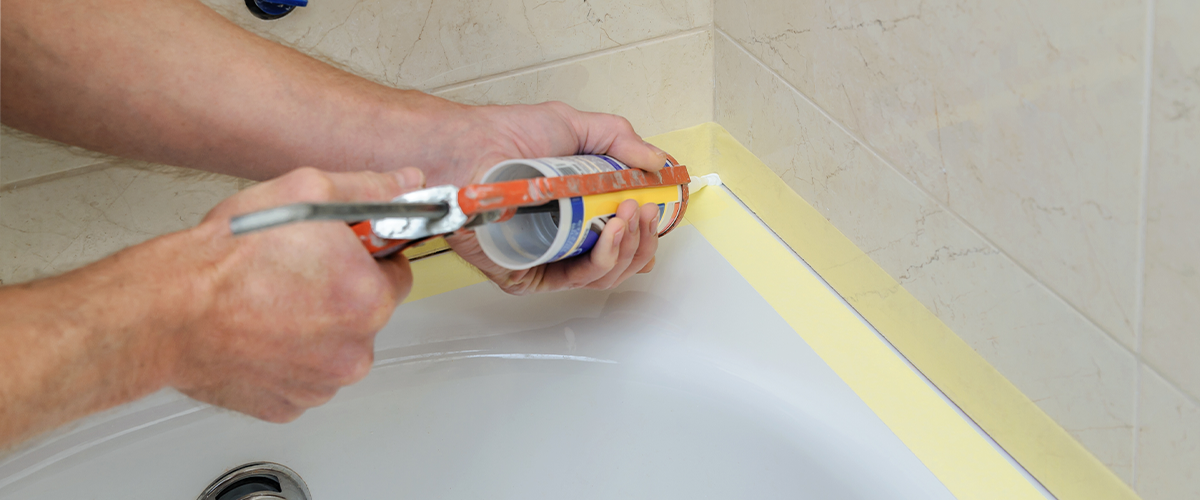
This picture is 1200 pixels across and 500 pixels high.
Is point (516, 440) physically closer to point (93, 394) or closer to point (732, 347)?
point (732, 347)

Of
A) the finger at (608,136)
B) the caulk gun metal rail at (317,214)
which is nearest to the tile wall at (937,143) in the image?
the finger at (608,136)

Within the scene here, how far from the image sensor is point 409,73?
75cm

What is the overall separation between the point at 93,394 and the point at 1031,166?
550 millimetres

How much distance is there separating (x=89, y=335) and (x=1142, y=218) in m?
0.56

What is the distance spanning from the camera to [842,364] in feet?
2.20

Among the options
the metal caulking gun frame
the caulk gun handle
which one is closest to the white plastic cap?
the metal caulking gun frame

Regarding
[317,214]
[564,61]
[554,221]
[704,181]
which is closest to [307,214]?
[317,214]

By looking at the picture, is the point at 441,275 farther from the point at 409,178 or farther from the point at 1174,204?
the point at 1174,204

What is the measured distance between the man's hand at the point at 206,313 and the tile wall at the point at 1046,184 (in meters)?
0.36

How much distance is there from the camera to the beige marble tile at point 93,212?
68 cm

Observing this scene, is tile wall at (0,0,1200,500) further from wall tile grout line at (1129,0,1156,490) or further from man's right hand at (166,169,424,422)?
man's right hand at (166,169,424,422)

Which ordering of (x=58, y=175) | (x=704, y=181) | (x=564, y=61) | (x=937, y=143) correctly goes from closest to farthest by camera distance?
(x=937, y=143) → (x=58, y=175) → (x=564, y=61) → (x=704, y=181)

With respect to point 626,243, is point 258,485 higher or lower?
lower

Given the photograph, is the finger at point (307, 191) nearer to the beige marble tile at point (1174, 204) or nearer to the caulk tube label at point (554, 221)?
the caulk tube label at point (554, 221)
